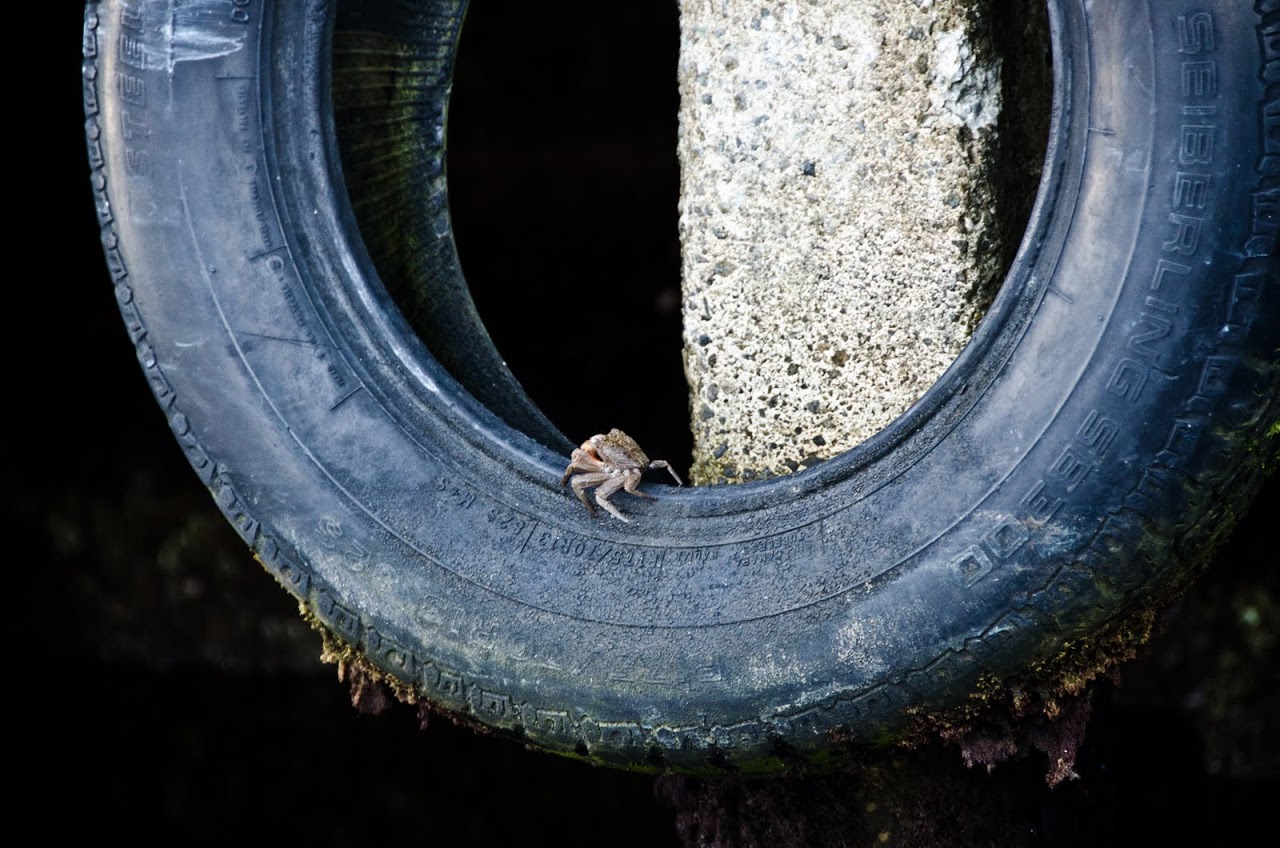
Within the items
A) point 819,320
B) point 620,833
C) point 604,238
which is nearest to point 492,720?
point 819,320

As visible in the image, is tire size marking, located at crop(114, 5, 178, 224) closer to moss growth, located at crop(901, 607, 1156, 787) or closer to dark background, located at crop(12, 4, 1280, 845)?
moss growth, located at crop(901, 607, 1156, 787)

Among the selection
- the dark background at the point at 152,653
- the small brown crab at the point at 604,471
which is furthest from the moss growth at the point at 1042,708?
the dark background at the point at 152,653

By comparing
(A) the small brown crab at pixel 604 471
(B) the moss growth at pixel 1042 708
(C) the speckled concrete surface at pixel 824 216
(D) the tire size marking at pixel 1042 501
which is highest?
(C) the speckled concrete surface at pixel 824 216

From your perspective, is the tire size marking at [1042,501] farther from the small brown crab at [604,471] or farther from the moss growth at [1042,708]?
the small brown crab at [604,471]

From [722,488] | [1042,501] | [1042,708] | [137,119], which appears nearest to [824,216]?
[722,488]

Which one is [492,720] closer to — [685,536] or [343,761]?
[685,536]

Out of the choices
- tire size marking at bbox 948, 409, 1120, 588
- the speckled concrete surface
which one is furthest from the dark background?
tire size marking at bbox 948, 409, 1120, 588
